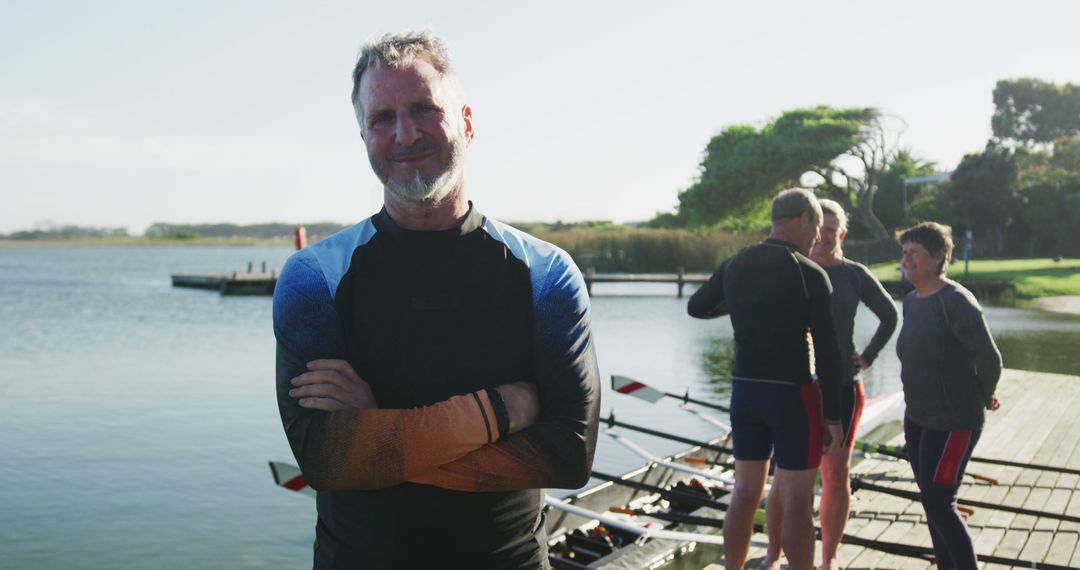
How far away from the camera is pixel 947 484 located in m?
4.02

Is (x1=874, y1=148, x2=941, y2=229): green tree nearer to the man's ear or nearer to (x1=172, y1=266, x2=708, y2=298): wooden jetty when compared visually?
(x1=172, y1=266, x2=708, y2=298): wooden jetty

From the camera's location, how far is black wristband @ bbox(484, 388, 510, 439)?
6.79 feet

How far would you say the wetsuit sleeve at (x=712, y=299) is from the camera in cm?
427

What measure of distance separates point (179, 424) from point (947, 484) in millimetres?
13520

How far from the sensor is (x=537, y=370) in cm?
218

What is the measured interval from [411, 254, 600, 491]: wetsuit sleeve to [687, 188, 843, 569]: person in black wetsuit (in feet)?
6.17

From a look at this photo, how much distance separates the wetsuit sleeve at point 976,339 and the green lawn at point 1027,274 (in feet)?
107

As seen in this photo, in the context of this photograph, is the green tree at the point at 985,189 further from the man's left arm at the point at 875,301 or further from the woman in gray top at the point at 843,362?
the woman in gray top at the point at 843,362

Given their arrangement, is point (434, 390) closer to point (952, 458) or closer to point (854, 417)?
point (952, 458)

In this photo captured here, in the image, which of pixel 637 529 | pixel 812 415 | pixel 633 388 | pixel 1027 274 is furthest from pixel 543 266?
pixel 1027 274

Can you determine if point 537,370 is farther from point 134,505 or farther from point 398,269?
point 134,505

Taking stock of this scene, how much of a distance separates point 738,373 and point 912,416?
0.88m

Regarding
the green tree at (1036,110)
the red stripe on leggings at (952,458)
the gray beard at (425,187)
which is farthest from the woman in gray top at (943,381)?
the green tree at (1036,110)

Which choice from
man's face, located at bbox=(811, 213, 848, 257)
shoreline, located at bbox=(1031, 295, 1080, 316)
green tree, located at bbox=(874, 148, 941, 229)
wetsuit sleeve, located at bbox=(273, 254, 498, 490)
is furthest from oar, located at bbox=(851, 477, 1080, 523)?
green tree, located at bbox=(874, 148, 941, 229)
